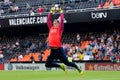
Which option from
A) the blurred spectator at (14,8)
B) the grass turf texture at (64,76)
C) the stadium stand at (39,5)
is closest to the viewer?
the grass turf texture at (64,76)

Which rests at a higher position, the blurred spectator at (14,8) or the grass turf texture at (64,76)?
the grass turf texture at (64,76)

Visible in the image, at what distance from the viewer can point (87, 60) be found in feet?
106

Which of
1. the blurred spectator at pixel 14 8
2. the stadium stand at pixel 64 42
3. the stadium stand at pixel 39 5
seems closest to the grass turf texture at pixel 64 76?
the stadium stand at pixel 64 42

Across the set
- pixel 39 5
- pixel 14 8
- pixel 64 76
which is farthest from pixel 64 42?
pixel 64 76

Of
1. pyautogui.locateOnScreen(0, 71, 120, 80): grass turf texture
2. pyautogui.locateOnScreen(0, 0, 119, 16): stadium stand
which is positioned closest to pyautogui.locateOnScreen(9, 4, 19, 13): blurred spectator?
pyautogui.locateOnScreen(0, 0, 119, 16): stadium stand

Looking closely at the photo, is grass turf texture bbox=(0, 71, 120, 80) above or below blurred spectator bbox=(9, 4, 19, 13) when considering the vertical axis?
above

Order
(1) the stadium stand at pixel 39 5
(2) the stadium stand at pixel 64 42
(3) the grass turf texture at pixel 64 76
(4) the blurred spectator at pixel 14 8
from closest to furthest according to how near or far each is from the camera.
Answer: (3) the grass turf texture at pixel 64 76 → (2) the stadium stand at pixel 64 42 → (1) the stadium stand at pixel 39 5 → (4) the blurred spectator at pixel 14 8

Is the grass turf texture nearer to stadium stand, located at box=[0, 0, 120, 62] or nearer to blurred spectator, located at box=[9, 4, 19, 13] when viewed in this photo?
stadium stand, located at box=[0, 0, 120, 62]

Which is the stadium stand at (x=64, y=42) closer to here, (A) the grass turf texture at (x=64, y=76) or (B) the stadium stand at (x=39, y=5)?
(B) the stadium stand at (x=39, y=5)

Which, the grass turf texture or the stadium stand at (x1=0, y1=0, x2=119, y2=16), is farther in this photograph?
the stadium stand at (x1=0, y1=0, x2=119, y2=16)

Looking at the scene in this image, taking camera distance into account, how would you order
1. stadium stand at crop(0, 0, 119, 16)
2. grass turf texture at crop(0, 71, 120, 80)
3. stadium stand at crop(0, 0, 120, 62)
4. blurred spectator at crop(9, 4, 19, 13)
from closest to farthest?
grass turf texture at crop(0, 71, 120, 80), stadium stand at crop(0, 0, 120, 62), stadium stand at crop(0, 0, 119, 16), blurred spectator at crop(9, 4, 19, 13)

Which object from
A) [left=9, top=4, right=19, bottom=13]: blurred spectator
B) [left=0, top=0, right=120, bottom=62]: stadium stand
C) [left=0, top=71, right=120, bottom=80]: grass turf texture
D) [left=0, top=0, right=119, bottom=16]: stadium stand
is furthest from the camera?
[left=9, top=4, right=19, bottom=13]: blurred spectator

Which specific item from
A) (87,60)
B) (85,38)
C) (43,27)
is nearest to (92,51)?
(87,60)

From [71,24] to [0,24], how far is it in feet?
21.8
